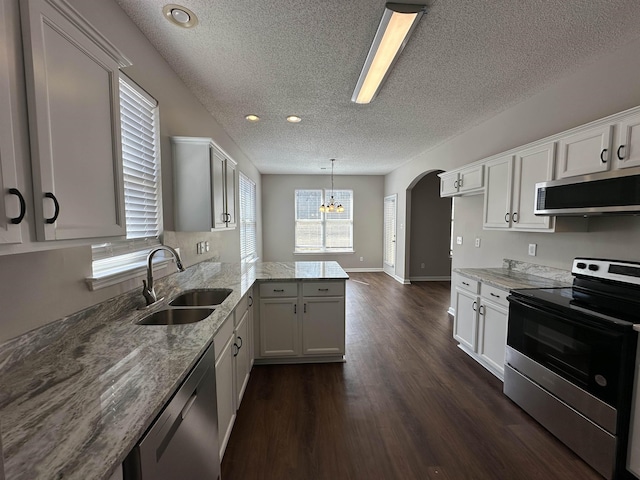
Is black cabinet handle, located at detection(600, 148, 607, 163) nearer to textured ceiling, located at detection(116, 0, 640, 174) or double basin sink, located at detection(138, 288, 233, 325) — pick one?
textured ceiling, located at detection(116, 0, 640, 174)

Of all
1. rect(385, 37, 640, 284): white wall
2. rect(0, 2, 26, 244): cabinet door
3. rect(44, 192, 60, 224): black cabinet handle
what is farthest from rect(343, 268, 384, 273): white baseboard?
rect(0, 2, 26, 244): cabinet door

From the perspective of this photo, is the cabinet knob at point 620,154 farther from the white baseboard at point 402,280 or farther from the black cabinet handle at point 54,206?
the white baseboard at point 402,280

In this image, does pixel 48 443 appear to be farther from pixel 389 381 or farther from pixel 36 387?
pixel 389 381

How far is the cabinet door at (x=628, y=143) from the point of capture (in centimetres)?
176

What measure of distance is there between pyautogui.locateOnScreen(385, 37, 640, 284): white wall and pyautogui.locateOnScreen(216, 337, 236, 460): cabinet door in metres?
2.97

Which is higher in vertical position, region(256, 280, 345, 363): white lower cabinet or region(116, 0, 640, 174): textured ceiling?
region(116, 0, 640, 174): textured ceiling

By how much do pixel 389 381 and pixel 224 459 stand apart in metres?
1.53

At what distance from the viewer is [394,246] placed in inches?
279

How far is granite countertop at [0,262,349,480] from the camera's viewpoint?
69cm

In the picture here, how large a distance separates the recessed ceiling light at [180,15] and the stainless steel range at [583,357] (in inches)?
121

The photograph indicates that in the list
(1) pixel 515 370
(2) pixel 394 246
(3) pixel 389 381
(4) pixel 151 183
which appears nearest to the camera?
(4) pixel 151 183

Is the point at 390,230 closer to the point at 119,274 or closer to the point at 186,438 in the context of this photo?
the point at 119,274

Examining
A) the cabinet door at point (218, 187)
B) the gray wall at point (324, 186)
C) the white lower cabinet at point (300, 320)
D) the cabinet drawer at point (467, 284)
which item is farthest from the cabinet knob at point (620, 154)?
the gray wall at point (324, 186)

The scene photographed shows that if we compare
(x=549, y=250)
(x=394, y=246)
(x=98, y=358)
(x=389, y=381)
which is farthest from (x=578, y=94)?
(x=394, y=246)
